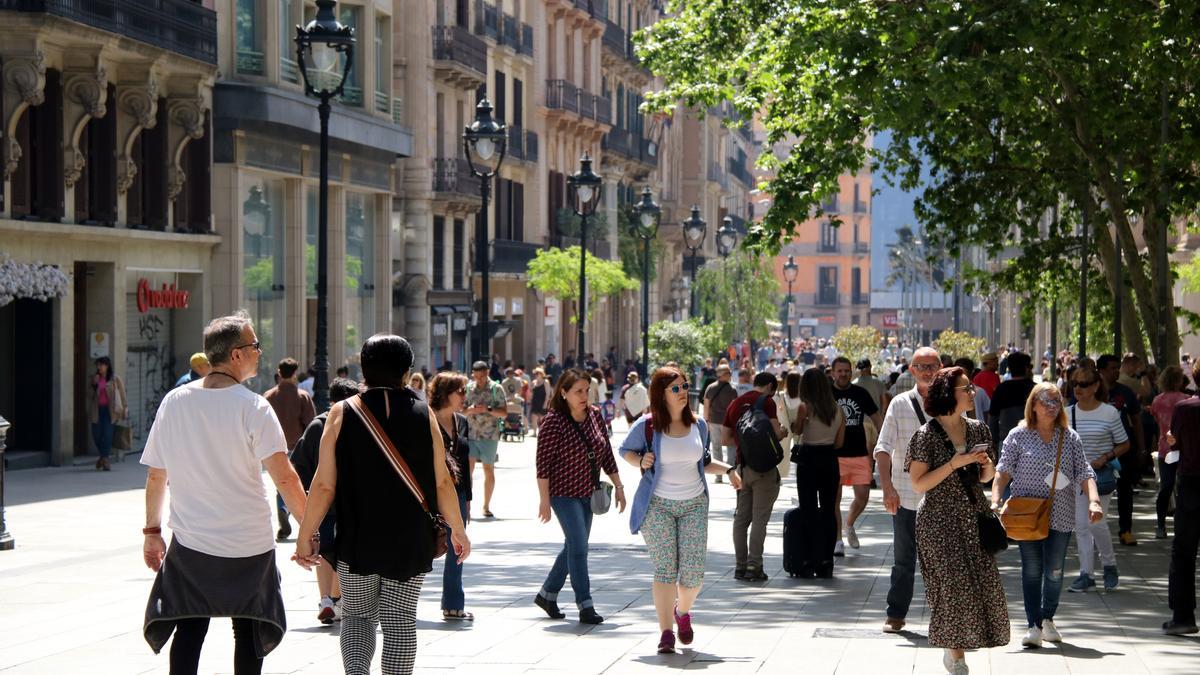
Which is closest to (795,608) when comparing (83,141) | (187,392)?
(187,392)

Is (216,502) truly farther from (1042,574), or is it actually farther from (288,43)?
(288,43)

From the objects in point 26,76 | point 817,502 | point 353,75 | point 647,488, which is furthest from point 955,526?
point 353,75

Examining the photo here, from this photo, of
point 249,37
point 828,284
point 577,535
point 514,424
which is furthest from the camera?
point 828,284

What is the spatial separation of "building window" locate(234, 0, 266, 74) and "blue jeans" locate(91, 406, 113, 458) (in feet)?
28.9

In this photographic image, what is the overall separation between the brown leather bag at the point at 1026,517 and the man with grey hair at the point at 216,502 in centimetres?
503

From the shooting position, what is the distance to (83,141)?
95.6 ft

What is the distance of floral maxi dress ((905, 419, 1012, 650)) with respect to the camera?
992cm

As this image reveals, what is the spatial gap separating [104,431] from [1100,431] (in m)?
16.6

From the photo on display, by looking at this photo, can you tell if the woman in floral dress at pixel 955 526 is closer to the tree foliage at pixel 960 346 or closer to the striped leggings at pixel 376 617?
the striped leggings at pixel 376 617

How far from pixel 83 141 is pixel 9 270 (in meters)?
3.72

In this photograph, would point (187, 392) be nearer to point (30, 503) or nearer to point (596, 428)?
point (596, 428)

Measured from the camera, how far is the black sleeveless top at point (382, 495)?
26.4 ft

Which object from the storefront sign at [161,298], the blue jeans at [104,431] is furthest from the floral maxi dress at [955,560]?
the storefront sign at [161,298]

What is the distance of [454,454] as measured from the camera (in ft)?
41.6
